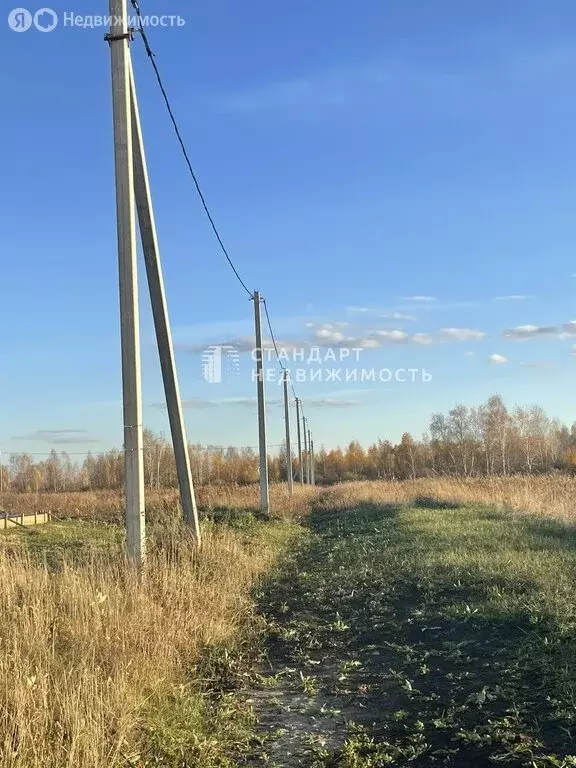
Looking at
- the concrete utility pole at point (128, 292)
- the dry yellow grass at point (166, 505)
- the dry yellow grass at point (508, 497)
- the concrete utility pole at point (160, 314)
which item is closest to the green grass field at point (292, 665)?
the concrete utility pole at point (128, 292)

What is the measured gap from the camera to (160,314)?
8.43 metres

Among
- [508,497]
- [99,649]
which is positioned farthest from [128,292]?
[508,497]

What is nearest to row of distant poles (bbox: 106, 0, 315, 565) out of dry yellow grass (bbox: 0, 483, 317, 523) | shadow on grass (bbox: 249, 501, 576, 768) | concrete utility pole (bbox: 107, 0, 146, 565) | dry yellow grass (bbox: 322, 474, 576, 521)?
concrete utility pole (bbox: 107, 0, 146, 565)

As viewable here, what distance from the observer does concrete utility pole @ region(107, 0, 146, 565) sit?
6766mm

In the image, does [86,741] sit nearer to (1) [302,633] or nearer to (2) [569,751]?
(2) [569,751]

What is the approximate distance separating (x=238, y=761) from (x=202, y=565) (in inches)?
176

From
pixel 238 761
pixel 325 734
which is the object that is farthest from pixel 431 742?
pixel 238 761

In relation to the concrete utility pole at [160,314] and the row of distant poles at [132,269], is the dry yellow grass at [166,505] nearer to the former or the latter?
the concrete utility pole at [160,314]

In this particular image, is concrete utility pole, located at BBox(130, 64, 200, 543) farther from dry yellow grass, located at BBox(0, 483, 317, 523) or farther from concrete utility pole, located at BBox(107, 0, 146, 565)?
dry yellow grass, located at BBox(0, 483, 317, 523)

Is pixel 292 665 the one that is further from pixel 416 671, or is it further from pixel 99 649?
pixel 99 649

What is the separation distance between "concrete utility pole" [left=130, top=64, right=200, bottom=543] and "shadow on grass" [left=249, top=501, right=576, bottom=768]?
180 centimetres

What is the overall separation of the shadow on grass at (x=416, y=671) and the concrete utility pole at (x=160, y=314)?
180 centimetres

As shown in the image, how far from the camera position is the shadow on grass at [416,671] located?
362 cm

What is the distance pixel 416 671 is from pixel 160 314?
16.7ft
